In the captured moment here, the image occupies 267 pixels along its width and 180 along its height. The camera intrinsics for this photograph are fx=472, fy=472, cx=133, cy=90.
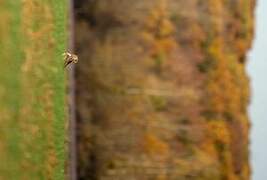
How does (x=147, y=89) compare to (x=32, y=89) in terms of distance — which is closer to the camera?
(x=32, y=89)

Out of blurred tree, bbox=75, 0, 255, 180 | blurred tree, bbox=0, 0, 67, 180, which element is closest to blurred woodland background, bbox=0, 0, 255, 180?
blurred tree, bbox=75, 0, 255, 180

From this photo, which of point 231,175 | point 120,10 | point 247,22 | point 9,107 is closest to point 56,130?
point 9,107

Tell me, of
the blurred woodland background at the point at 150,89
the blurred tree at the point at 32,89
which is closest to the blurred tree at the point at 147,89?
the blurred woodland background at the point at 150,89

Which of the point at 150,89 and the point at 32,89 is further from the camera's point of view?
the point at 150,89

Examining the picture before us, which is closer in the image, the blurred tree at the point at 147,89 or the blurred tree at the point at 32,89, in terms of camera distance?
the blurred tree at the point at 32,89

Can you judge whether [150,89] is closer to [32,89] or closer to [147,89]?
[147,89]

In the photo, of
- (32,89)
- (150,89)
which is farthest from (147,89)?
(32,89)

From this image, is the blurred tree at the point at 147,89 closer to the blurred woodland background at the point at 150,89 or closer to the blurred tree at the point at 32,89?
the blurred woodland background at the point at 150,89
